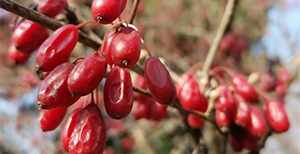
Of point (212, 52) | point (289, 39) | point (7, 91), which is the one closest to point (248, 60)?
point (289, 39)

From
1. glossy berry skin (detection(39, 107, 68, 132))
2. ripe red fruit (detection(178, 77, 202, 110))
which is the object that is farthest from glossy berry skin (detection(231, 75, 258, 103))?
glossy berry skin (detection(39, 107, 68, 132))

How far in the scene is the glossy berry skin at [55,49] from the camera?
0.76 meters

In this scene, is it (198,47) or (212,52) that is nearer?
(212,52)

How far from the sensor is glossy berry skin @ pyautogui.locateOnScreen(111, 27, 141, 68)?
72 cm

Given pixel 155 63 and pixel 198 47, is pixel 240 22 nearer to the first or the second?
pixel 198 47

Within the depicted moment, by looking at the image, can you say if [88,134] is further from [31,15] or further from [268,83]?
[268,83]

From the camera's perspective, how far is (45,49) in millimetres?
758

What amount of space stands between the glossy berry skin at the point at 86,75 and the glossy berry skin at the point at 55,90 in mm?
37

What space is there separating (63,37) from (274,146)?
6.34m

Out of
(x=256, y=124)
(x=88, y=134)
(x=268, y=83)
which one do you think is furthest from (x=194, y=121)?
(x=268, y=83)

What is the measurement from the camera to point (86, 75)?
27.9 inches

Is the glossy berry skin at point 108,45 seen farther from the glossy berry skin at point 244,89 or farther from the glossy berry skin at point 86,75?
the glossy berry skin at point 244,89

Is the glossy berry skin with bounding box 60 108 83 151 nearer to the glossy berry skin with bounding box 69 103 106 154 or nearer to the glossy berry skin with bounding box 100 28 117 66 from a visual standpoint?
the glossy berry skin with bounding box 69 103 106 154

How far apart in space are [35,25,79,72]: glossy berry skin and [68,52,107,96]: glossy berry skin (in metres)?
0.10
